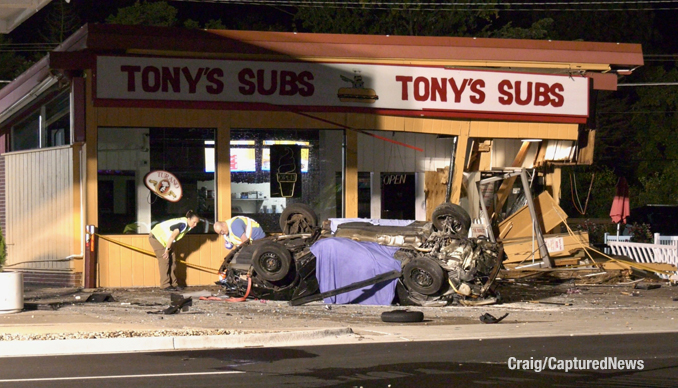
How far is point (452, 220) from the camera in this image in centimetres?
1502

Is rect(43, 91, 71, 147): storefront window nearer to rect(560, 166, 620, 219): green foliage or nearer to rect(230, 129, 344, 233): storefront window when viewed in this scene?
rect(230, 129, 344, 233): storefront window

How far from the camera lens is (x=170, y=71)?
1738cm

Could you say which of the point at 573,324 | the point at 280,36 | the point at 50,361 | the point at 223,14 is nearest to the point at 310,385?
the point at 50,361

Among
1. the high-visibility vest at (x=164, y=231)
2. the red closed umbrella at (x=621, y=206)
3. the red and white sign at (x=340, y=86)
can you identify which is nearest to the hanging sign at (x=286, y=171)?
the red and white sign at (x=340, y=86)

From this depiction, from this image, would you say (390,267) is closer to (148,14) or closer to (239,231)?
(239,231)

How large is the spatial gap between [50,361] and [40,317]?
3145 mm

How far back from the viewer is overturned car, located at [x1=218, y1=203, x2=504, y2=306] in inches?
562

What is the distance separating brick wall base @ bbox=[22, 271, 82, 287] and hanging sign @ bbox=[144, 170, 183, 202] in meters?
2.19

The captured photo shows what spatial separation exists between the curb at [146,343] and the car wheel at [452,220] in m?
4.39

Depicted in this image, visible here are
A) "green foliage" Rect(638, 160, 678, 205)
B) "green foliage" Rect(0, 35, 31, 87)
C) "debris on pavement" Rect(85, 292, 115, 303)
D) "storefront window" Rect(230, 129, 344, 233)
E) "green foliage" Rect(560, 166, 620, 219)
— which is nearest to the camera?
"debris on pavement" Rect(85, 292, 115, 303)

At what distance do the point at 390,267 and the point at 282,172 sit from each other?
4590 millimetres

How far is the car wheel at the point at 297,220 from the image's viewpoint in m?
16.6

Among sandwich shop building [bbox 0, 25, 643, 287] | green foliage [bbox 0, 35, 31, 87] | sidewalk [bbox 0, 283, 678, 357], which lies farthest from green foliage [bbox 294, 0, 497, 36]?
sidewalk [bbox 0, 283, 678, 357]

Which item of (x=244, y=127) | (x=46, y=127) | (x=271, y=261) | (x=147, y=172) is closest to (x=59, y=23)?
(x=46, y=127)
